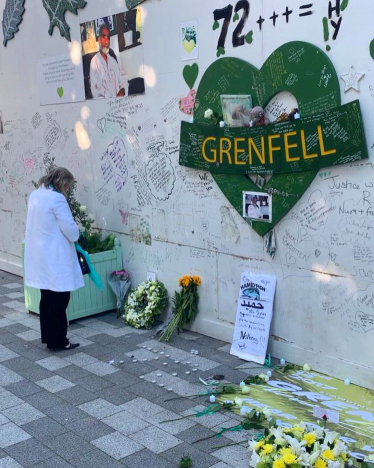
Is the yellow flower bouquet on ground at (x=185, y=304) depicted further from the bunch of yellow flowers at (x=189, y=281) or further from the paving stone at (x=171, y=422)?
the paving stone at (x=171, y=422)

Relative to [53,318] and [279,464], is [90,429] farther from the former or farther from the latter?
[53,318]

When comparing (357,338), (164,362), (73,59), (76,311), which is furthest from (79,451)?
(73,59)

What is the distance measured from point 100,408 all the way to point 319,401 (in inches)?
65.8

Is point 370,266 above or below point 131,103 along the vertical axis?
below

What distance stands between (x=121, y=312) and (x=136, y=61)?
2820 mm

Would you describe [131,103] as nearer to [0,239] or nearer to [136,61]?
[136,61]

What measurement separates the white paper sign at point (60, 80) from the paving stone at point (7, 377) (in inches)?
136

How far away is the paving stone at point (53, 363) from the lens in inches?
215

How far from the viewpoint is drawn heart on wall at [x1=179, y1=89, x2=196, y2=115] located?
19.0 ft

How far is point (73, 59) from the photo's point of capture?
7.34 m

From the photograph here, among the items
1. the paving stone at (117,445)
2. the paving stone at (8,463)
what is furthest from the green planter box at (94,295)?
the paving stone at (8,463)

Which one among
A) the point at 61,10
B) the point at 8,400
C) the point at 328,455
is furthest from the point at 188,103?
the point at 328,455

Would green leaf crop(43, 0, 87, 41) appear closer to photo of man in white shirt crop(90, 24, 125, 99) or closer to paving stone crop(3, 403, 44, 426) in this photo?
photo of man in white shirt crop(90, 24, 125, 99)

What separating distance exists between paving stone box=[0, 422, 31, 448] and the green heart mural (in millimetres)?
2583
